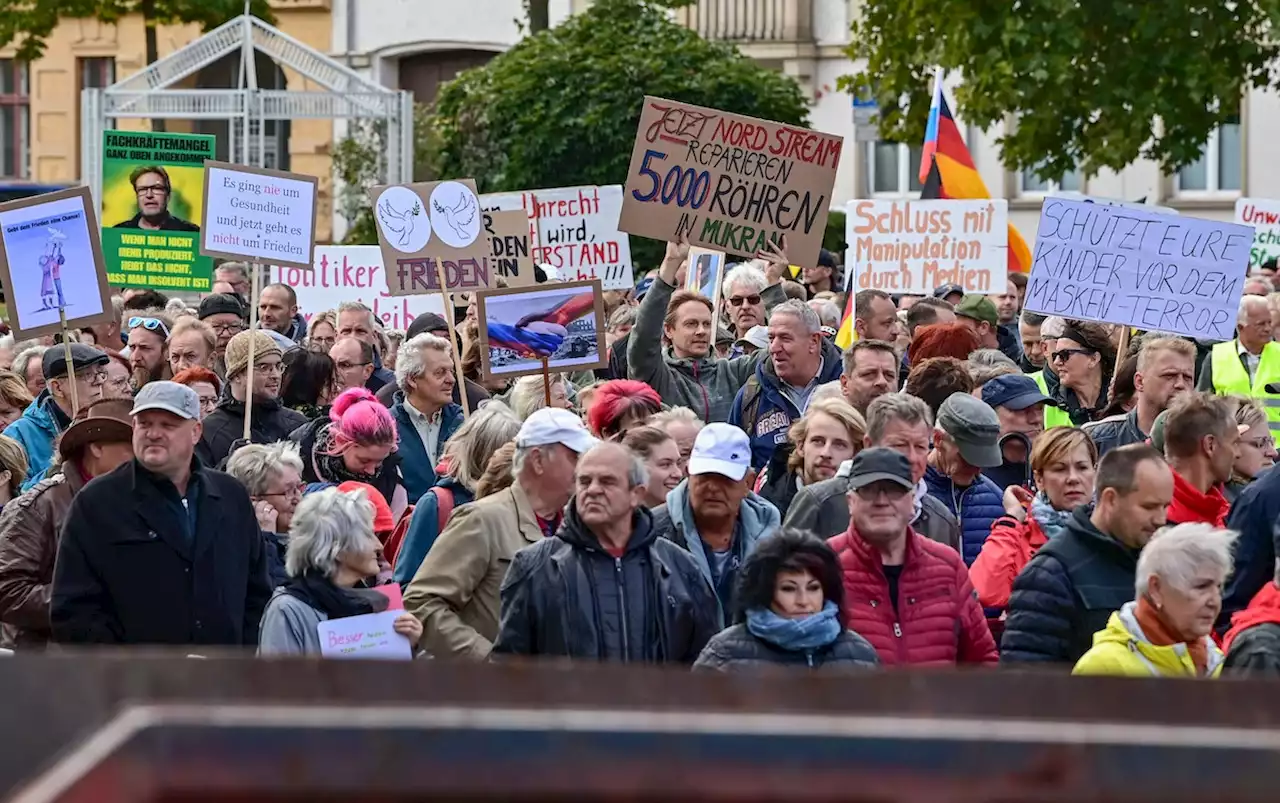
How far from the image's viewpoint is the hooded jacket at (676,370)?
28.7 ft

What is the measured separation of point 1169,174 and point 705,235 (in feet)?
51.6

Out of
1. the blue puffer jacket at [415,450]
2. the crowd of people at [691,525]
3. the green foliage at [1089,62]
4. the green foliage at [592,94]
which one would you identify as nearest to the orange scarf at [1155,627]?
the crowd of people at [691,525]

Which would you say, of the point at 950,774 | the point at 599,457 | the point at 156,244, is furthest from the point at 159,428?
the point at 156,244

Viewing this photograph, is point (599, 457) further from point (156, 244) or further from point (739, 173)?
point (156, 244)

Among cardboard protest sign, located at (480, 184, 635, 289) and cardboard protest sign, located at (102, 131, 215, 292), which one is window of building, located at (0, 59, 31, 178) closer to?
cardboard protest sign, located at (102, 131, 215, 292)

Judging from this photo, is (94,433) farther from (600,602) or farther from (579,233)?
(579,233)

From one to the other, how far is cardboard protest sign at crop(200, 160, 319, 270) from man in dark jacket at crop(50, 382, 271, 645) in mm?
5548

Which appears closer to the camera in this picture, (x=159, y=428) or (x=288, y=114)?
(x=159, y=428)

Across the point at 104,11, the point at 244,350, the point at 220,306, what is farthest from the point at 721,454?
the point at 104,11

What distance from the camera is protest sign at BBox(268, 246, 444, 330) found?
14.7 m

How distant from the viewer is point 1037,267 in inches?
414

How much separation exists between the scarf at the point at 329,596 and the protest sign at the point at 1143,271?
540cm

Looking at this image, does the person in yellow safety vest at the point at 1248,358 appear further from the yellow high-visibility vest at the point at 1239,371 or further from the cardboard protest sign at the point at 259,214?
the cardboard protest sign at the point at 259,214

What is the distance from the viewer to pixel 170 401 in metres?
5.94
